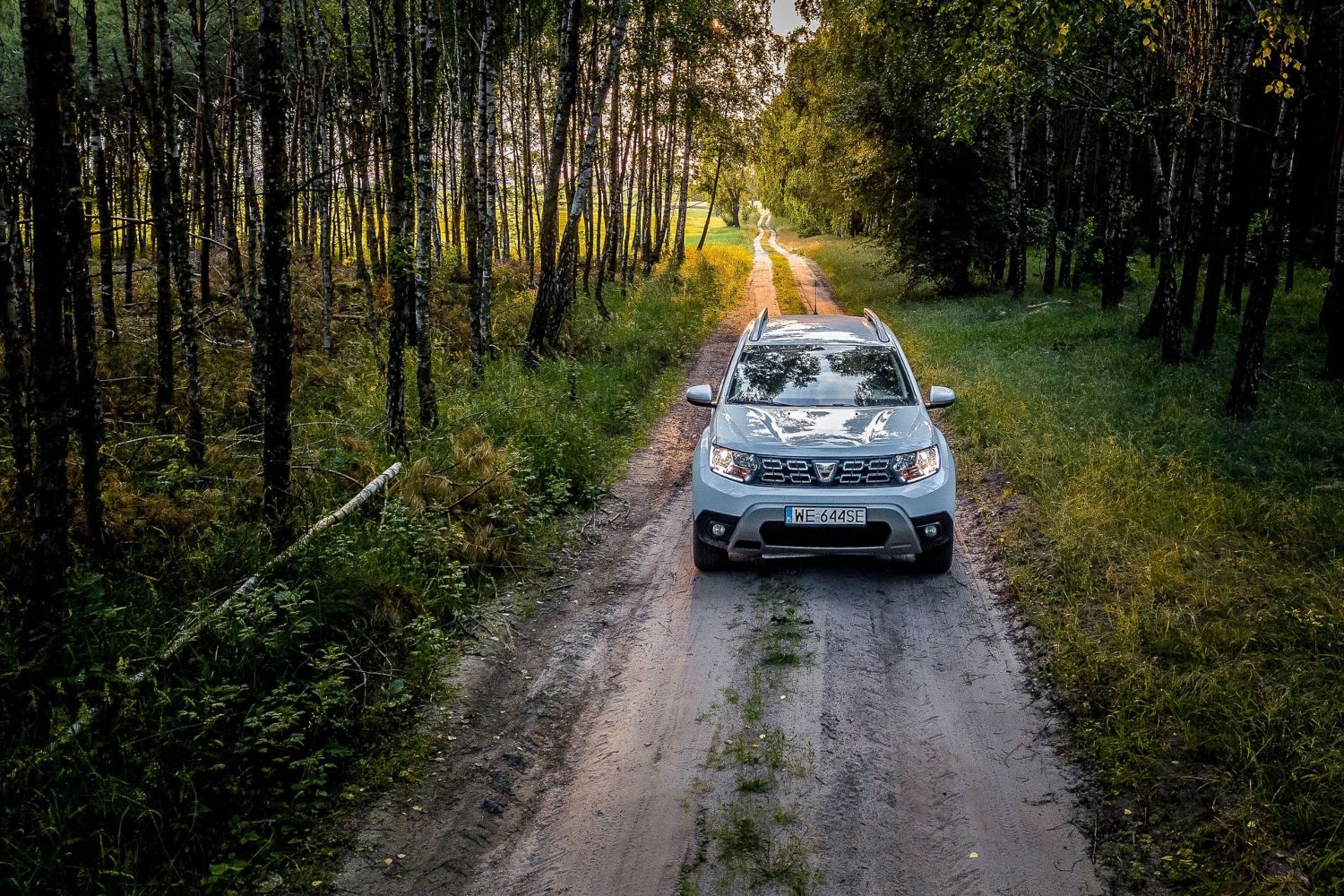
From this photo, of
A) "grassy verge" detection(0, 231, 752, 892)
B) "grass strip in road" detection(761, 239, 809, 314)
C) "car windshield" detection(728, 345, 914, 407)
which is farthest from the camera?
"grass strip in road" detection(761, 239, 809, 314)

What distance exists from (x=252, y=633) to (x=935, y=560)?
183 inches

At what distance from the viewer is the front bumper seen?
5.78 metres

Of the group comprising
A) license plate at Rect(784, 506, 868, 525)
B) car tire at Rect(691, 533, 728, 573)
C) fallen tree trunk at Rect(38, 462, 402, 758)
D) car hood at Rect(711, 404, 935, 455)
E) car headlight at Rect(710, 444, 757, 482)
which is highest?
car hood at Rect(711, 404, 935, 455)

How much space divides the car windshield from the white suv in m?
0.02

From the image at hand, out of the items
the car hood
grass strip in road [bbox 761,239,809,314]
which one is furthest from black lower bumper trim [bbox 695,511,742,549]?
grass strip in road [bbox 761,239,809,314]

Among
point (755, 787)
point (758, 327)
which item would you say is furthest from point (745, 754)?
point (758, 327)

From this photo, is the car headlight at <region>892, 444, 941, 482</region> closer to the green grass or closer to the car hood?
the car hood

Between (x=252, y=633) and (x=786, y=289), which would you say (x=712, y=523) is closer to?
(x=252, y=633)

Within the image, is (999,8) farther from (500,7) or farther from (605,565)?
(500,7)

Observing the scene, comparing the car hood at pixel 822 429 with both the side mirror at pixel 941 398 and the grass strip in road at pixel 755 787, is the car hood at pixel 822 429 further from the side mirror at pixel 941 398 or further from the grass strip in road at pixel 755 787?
the grass strip in road at pixel 755 787

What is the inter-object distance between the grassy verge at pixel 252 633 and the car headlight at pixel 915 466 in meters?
3.02

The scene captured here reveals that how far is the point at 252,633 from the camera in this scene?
13.9 feet

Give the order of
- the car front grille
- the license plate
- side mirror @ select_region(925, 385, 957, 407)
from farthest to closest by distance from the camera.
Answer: side mirror @ select_region(925, 385, 957, 407) → the car front grille → the license plate

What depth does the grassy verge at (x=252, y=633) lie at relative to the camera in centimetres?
326
